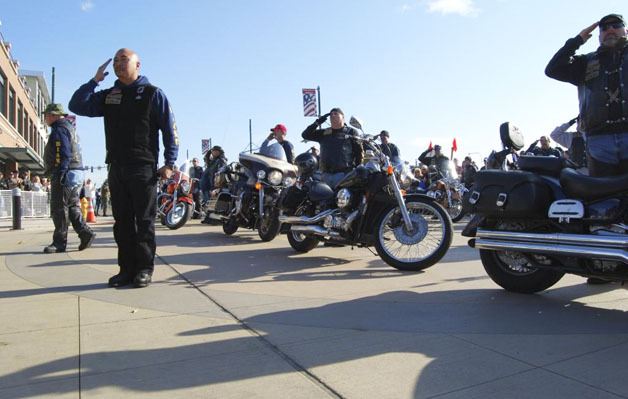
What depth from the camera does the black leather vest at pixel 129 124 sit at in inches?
178

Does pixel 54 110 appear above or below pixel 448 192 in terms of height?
above

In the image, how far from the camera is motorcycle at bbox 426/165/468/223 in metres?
12.9

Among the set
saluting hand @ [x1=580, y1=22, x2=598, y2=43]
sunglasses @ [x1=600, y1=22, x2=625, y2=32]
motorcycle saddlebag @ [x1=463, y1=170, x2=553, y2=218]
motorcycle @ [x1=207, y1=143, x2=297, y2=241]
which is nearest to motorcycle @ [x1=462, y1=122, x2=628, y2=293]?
motorcycle saddlebag @ [x1=463, y1=170, x2=553, y2=218]

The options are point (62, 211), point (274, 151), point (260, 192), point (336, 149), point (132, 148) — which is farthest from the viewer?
point (274, 151)

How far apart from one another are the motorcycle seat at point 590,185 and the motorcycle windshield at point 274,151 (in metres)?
5.27

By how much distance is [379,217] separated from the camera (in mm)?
5277

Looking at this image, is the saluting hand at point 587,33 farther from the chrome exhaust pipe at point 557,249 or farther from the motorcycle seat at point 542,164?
the chrome exhaust pipe at point 557,249

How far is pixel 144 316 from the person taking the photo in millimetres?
3459

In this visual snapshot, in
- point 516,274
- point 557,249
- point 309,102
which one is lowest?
point 516,274

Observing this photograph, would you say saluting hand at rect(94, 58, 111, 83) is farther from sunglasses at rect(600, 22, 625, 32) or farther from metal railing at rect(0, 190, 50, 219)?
metal railing at rect(0, 190, 50, 219)

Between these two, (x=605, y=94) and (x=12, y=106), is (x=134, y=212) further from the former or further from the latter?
(x=12, y=106)

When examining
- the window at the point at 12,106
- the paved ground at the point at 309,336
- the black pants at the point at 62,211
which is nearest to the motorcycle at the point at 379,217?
the paved ground at the point at 309,336

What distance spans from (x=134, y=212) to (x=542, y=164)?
3.38 m

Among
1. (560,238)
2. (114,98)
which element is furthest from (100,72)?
(560,238)
